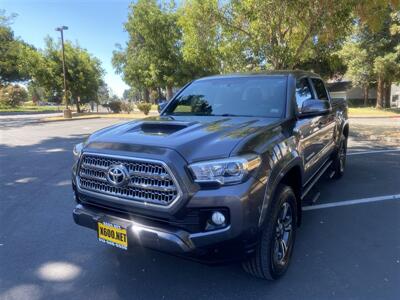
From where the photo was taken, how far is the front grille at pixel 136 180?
2.41m

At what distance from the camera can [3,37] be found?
41312 mm

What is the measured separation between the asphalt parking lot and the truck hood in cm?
123

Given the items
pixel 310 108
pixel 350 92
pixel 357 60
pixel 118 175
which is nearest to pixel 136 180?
pixel 118 175

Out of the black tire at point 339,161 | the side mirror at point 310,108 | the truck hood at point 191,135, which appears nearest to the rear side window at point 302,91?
the side mirror at point 310,108

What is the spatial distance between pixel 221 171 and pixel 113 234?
41.8 inches

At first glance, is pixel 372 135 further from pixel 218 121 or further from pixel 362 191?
pixel 218 121

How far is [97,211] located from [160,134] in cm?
88

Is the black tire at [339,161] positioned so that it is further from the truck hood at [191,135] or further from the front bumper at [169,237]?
the front bumper at [169,237]

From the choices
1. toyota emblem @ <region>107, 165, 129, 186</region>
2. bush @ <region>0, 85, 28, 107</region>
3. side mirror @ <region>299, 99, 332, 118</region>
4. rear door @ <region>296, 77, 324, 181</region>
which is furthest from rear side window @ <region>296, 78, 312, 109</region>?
bush @ <region>0, 85, 28, 107</region>

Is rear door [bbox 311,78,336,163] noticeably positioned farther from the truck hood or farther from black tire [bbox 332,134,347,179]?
the truck hood

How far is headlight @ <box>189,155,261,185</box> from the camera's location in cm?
238

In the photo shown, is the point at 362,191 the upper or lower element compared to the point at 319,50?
lower

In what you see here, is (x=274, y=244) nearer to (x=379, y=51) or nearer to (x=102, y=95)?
(x=379, y=51)

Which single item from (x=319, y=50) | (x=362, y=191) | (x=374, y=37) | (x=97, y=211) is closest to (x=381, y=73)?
(x=374, y=37)
